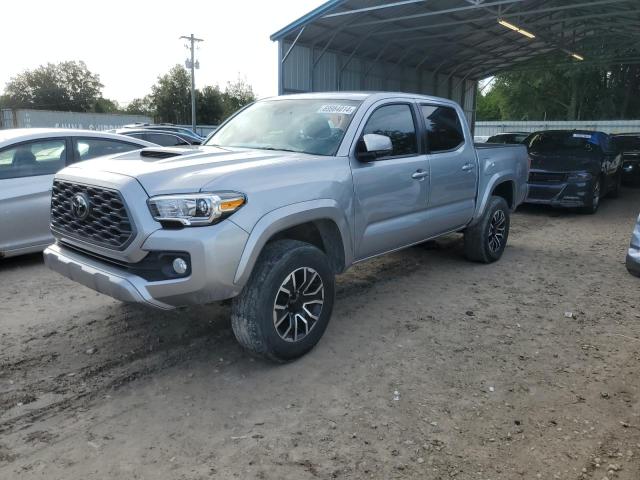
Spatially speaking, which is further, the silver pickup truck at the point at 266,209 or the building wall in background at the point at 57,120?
the building wall in background at the point at 57,120

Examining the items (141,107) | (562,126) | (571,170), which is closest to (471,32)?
(571,170)

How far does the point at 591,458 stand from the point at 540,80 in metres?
52.6

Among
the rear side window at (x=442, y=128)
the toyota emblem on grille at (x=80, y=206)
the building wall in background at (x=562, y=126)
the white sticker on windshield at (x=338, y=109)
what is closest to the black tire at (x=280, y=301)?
the toyota emblem on grille at (x=80, y=206)

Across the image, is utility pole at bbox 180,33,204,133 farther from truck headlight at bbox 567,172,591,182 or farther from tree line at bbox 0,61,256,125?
truck headlight at bbox 567,172,591,182

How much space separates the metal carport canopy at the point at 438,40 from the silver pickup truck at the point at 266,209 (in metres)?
10.1

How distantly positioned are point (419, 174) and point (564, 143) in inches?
325

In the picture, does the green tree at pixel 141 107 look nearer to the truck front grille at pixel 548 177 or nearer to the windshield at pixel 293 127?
the truck front grille at pixel 548 177

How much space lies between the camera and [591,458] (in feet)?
9.25

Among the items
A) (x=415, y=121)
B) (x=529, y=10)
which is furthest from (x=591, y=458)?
(x=529, y=10)

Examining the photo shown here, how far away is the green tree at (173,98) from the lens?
197 feet

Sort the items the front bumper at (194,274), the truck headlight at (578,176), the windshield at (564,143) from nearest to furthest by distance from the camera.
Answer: the front bumper at (194,274) → the truck headlight at (578,176) → the windshield at (564,143)

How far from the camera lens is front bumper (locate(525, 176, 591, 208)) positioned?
33.5ft

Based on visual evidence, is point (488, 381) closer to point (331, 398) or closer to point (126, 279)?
point (331, 398)

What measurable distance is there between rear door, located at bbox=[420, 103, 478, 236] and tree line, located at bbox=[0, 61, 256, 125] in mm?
55332
